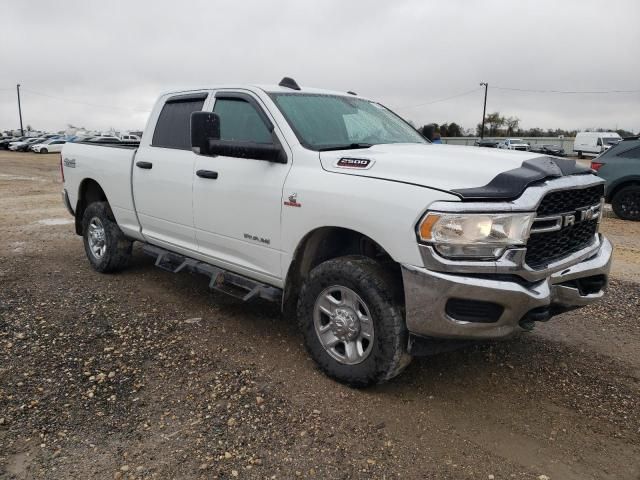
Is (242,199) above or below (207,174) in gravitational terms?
below

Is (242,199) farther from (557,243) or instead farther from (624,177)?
(624,177)

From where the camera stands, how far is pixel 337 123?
165 inches

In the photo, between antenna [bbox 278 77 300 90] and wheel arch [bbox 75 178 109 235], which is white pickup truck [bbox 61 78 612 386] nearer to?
antenna [bbox 278 77 300 90]

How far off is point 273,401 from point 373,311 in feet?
2.80

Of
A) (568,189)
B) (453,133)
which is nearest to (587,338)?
(568,189)

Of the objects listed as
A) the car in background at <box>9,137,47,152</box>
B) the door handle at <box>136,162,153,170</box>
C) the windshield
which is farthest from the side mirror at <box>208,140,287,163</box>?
the car in background at <box>9,137,47,152</box>

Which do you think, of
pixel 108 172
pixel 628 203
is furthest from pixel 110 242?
pixel 628 203

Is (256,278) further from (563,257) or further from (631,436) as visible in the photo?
(631,436)

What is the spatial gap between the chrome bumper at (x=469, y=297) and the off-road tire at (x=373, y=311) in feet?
0.53

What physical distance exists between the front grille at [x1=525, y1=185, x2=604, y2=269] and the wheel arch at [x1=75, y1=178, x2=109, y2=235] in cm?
472

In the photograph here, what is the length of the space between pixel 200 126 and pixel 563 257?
249 centimetres

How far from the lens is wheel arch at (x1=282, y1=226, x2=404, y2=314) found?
11.8ft

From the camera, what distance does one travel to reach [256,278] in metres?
4.12

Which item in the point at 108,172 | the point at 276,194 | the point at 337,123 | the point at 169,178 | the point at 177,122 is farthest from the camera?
the point at 108,172
